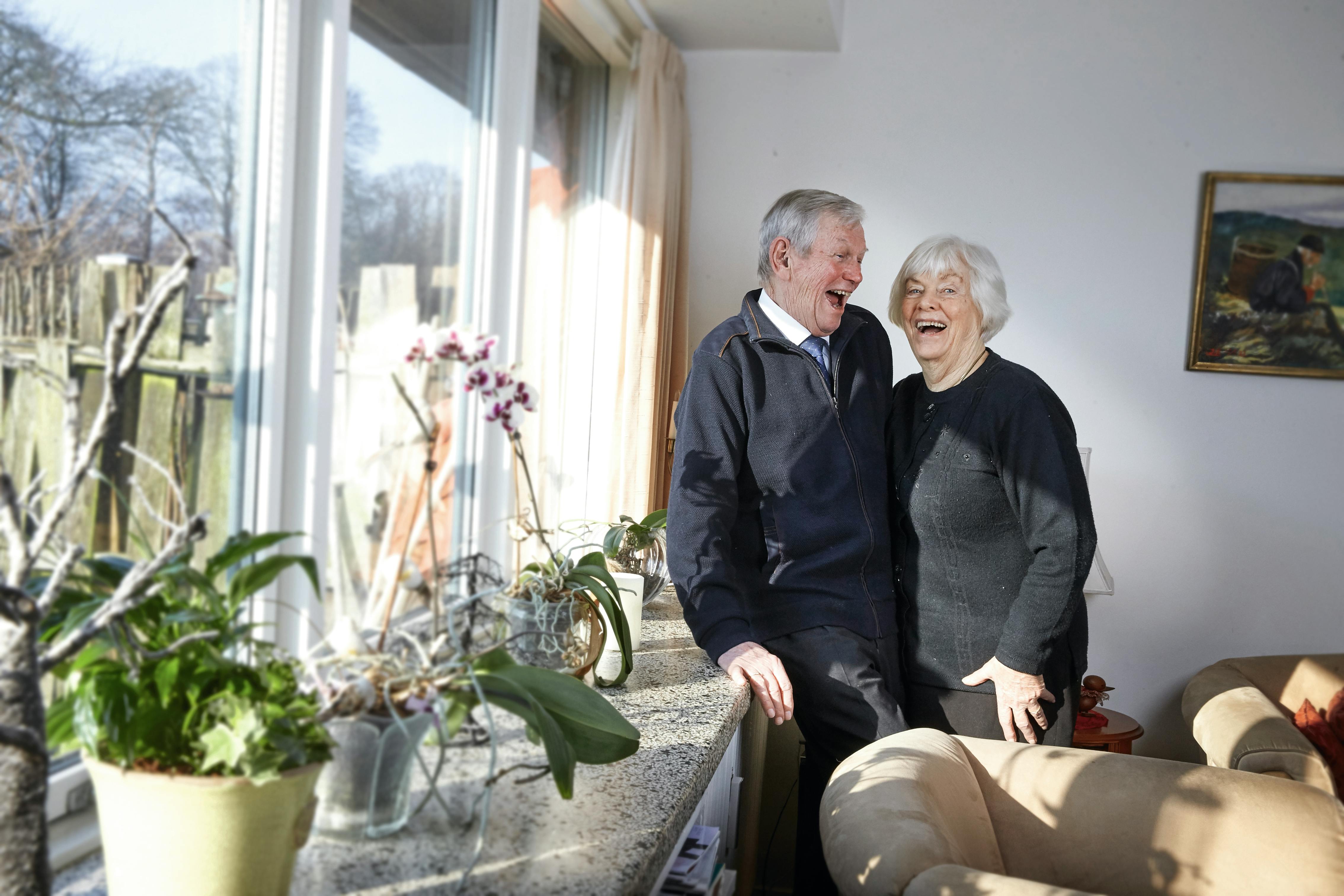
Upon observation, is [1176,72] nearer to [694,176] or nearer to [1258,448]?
[1258,448]

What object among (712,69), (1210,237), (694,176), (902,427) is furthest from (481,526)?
(1210,237)

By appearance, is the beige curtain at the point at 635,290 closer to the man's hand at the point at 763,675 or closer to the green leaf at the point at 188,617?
the man's hand at the point at 763,675

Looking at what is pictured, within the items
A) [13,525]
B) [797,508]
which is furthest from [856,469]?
[13,525]

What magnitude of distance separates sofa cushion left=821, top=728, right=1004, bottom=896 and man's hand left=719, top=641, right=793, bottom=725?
0.22 metres

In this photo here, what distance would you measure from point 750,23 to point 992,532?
6.52 feet

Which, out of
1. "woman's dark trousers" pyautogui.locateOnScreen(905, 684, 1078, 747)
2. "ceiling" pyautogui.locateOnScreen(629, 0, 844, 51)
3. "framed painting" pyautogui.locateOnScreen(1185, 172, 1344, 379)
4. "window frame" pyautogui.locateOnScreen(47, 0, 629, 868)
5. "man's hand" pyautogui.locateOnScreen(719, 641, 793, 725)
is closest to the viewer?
"window frame" pyautogui.locateOnScreen(47, 0, 629, 868)

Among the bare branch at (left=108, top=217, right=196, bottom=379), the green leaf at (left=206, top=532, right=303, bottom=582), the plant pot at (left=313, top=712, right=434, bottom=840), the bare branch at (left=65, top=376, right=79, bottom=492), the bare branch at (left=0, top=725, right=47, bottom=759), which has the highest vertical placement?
the bare branch at (left=108, top=217, right=196, bottom=379)

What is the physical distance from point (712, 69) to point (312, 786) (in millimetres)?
3050

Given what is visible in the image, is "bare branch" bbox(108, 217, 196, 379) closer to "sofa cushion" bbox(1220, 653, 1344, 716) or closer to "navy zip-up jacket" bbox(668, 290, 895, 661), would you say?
"navy zip-up jacket" bbox(668, 290, 895, 661)

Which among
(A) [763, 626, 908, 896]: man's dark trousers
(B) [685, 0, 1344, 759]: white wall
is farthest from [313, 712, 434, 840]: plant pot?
(B) [685, 0, 1344, 759]: white wall

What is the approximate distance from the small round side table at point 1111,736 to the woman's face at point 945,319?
52.1 inches

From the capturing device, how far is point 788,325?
190 centimetres

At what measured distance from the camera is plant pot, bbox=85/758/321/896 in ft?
2.59

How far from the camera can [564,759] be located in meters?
1.02
